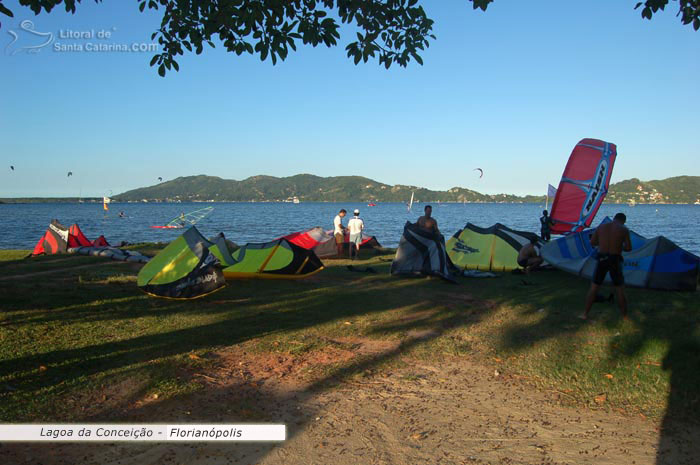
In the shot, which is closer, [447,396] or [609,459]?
[609,459]

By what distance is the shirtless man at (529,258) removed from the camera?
50.3ft

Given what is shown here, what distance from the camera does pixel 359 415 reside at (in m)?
5.16

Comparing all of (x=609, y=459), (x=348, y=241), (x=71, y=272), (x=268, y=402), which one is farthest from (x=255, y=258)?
(x=609, y=459)

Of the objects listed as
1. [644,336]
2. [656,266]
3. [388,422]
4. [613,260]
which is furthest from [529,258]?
[388,422]

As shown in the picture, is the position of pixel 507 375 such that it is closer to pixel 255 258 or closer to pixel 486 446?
pixel 486 446

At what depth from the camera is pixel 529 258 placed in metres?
15.5

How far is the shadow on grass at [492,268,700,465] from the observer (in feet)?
17.1

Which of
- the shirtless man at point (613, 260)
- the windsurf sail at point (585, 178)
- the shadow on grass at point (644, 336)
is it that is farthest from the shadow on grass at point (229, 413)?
the windsurf sail at point (585, 178)

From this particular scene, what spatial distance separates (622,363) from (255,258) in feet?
30.0
